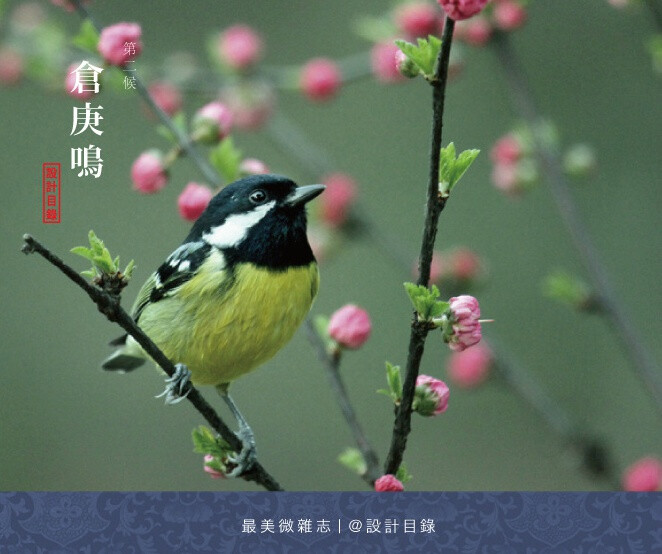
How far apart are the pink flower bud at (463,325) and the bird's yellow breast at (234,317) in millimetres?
737

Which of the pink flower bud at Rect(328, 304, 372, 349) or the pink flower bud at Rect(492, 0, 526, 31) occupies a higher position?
the pink flower bud at Rect(492, 0, 526, 31)

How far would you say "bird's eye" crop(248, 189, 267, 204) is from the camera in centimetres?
221

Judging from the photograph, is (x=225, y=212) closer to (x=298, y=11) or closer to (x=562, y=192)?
(x=562, y=192)

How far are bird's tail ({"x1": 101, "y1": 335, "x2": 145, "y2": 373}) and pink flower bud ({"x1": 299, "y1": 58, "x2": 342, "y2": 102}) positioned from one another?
0.90 m

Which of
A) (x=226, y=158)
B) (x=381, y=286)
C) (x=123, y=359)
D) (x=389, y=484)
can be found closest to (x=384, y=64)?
(x=226, y=158)

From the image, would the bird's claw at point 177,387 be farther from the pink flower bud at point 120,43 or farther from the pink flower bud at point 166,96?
the pink flower bud at point 166,96

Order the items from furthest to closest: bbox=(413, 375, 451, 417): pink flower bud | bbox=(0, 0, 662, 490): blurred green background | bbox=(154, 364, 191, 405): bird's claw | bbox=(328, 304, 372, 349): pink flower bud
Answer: bbox=(0, 0, 662, 490): blurred green background < bbox=(154, 364, 191, 405): bird's claw < bbox=(328, 304, 372, 349): pink flower bud < bbox=(413, 375, 451, 417): pink flower bud

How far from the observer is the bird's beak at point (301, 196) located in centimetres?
211

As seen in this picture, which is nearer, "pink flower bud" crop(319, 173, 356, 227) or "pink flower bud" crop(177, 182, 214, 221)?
"pink flower bud" crop(177, 182, 214, 221)

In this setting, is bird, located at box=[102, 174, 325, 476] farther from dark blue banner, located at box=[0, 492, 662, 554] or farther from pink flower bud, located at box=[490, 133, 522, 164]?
pink flower bud, located at box=[490, 133, 522, 164]

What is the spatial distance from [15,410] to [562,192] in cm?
216

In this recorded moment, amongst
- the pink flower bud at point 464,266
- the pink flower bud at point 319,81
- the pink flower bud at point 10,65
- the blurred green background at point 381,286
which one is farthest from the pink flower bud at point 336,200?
the pink flower bud at point 10,65

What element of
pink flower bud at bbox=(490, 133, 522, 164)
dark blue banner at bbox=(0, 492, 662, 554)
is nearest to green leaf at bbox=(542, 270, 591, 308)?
pink flower bud at bbox=(490, 133, 522, 164)

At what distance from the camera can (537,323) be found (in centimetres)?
388
